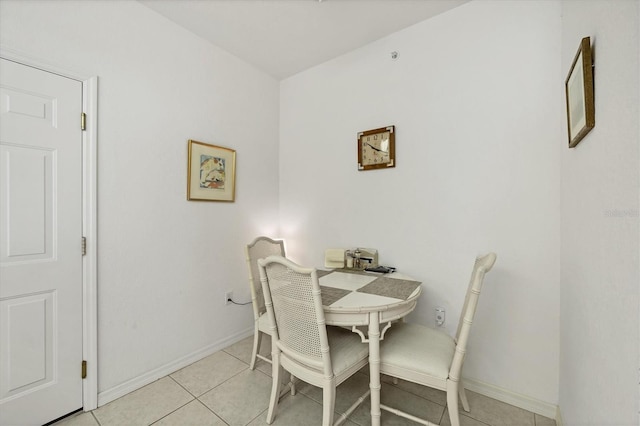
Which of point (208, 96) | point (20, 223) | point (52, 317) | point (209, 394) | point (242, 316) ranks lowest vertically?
point (209, 394)

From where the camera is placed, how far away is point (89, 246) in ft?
5.95

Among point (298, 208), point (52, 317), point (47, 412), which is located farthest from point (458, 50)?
point (47, 412)

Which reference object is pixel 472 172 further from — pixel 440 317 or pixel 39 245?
pixel 39 245

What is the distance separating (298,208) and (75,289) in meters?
1.97

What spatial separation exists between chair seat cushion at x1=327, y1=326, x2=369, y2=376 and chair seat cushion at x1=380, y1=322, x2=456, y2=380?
4.9 inches

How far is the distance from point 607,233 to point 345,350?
1.28 m

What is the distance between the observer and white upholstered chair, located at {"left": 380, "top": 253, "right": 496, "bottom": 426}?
1.37 m

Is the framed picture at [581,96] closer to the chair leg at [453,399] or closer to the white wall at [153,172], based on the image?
the chair leg at [453,399]

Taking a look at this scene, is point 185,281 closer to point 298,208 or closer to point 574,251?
point 298,208

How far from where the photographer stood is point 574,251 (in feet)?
4.51

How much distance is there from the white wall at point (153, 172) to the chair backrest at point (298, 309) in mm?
1187

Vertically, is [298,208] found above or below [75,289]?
above

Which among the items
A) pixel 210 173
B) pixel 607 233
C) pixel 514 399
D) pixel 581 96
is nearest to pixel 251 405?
pixel 514 399

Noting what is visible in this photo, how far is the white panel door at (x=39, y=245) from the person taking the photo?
1.53 m
